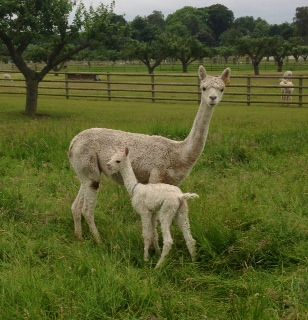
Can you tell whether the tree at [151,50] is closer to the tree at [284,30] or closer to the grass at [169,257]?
the grass at [169,257]

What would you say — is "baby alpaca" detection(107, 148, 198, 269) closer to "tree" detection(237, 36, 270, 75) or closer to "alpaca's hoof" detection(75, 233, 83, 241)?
"alpaca's hoof" detection(75, 233, 83, 241)

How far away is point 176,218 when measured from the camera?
4922 mm

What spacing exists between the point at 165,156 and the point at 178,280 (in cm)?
154

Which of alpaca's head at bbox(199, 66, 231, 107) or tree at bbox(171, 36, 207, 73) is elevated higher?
tree at bbox(171, 36, 207, 73)

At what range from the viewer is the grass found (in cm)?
380

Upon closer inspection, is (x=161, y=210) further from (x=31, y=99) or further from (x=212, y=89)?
(x=31, y=99)

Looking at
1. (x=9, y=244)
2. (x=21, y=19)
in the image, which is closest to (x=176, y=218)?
(x=9, y=244)

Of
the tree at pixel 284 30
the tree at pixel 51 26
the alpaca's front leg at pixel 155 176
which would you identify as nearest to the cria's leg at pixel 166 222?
the alpaca's front leg at pixel 155 176

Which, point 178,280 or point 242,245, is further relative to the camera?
point 242,245

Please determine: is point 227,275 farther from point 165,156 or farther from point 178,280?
point 165,156

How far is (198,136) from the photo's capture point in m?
5.69

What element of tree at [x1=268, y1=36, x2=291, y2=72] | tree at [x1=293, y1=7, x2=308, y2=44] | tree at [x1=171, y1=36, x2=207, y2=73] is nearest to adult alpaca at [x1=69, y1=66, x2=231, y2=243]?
tree at [x1=171, y1=36, x2=207, y2=73]

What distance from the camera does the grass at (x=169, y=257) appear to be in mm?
3805

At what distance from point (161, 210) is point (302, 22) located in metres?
108
